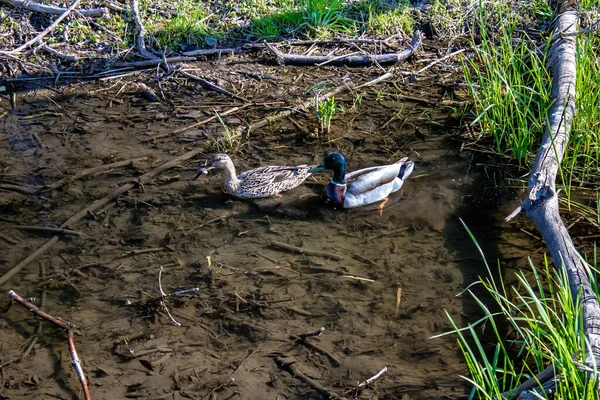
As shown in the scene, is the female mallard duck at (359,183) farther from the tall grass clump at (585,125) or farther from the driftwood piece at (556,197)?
the tall grass clump at (585,125)

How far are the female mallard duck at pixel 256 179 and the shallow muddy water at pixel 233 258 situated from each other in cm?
12

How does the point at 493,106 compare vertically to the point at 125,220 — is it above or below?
above

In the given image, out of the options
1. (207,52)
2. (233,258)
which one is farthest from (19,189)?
(207,52)

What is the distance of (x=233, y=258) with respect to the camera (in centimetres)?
524

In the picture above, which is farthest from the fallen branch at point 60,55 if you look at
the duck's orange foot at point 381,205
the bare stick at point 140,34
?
the duck's orange foot at point 381,205

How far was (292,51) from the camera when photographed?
8133 millimetres

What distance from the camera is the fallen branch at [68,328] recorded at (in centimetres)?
392

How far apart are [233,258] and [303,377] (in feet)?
4.46

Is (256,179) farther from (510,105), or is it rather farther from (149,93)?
(510,105)

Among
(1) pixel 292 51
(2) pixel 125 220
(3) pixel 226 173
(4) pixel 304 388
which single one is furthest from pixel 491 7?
(4) pixel 304 388

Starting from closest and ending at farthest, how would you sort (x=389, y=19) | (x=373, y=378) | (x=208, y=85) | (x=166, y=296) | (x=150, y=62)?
(x=373, y=378)
(x=166, y=296)
(x=208, y=85)
(x=150, y=62)
(x=389, y=19)

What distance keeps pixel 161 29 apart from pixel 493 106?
4053mm

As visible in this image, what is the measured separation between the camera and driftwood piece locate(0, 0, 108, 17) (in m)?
8.09

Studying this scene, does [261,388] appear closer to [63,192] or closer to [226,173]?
[226,173]
